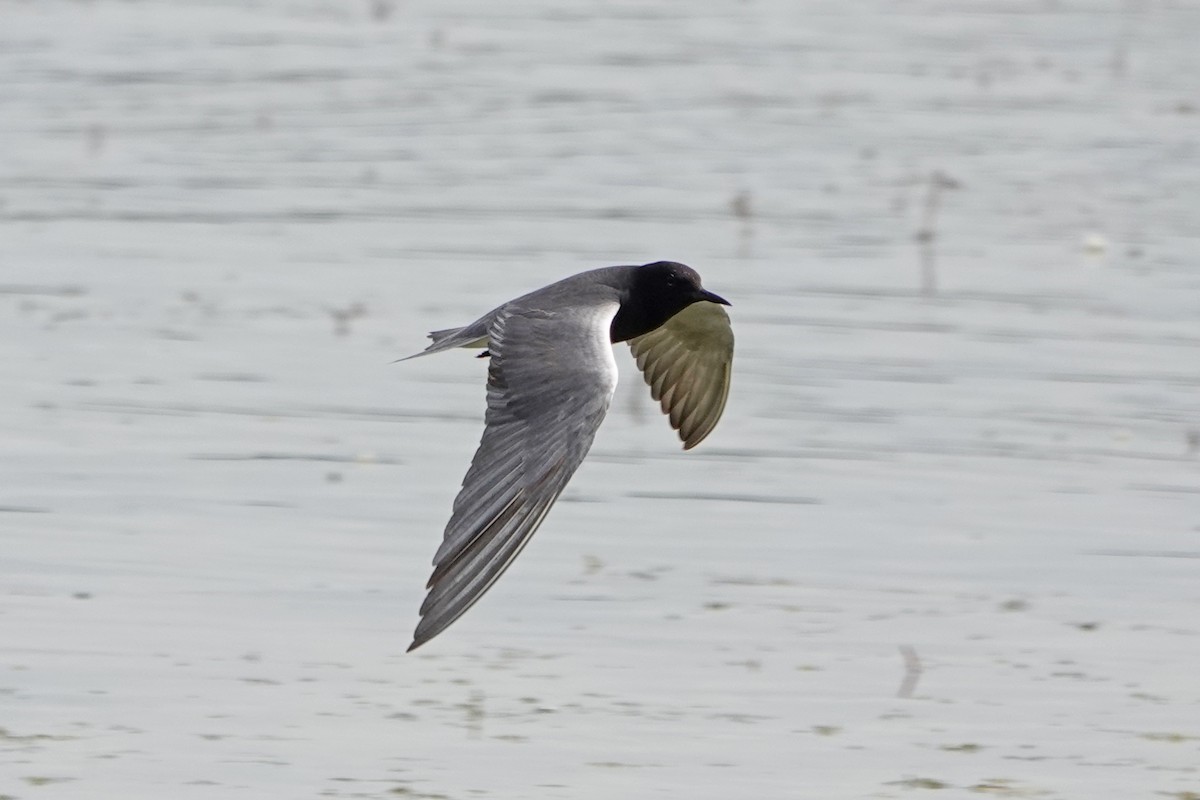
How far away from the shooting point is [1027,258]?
1462 centimetres

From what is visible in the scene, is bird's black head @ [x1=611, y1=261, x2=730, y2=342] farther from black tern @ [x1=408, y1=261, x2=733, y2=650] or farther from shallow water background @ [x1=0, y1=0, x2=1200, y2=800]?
shallow water background @ [x1=0, y1=0, x2=1200, y2=800]

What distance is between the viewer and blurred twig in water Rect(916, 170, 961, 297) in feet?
45.2

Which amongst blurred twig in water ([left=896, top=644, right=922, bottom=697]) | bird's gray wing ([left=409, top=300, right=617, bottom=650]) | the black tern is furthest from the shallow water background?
bird's gray wing ([left=409, top=300, right=617, bottom=650])

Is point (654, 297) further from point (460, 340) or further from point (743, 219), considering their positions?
point (743, 219)

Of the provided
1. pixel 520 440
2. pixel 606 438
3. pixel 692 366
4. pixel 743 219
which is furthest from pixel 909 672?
pixel 743 219

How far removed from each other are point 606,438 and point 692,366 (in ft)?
7.58

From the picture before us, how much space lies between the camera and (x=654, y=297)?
7867 mm

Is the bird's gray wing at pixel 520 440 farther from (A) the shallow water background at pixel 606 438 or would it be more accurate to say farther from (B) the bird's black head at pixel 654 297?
(A) the shallow water background at pixel 606 438

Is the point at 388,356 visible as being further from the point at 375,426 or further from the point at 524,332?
the point at 524,332

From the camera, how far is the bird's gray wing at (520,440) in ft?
A: 19.2

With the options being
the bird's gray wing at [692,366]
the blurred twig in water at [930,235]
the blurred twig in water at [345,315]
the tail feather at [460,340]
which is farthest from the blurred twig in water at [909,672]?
the blurred twig in water at [930,235]

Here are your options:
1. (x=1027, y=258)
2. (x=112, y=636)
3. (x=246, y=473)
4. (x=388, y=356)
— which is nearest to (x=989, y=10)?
(x=1027, y=258)

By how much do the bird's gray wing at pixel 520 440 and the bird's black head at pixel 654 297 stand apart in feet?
1.24

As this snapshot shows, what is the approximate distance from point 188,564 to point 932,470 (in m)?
3.03
